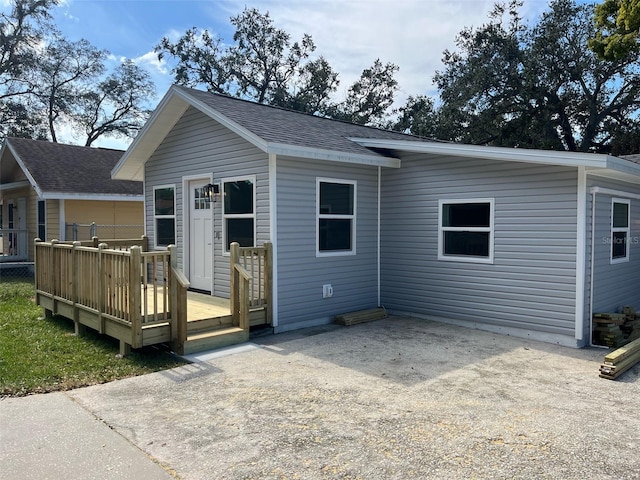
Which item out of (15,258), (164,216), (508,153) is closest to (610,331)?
(508,153)

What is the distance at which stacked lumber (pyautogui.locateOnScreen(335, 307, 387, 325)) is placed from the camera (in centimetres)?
766

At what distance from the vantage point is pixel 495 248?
7242 millimetres

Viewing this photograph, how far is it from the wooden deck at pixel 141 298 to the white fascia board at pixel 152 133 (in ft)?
8.32

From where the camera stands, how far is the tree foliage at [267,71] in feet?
93.9

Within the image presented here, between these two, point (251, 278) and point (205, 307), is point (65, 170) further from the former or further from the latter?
point (251, 278)

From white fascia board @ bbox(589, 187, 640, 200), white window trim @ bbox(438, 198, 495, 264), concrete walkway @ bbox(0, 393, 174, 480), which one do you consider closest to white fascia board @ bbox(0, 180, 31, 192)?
concrete walkway @ bbox(0, 393, 174, 480)

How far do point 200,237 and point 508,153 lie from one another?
537 cm

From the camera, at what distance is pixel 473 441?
355cm

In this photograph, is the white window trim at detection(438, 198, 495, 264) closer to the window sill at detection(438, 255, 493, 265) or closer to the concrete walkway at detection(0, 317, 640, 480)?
the window sill at detection(438, 255, 493, 265)

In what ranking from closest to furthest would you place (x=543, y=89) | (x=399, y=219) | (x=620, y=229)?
(x=620, y=229) → (x=399, y=219) → (x=543, y=89)

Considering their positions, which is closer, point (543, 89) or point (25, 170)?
point (25, 170)

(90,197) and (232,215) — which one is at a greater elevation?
(90,197)

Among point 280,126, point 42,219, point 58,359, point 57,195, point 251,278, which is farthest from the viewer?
point 42,219

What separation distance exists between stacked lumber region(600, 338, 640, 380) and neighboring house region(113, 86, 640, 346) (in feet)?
2.61
